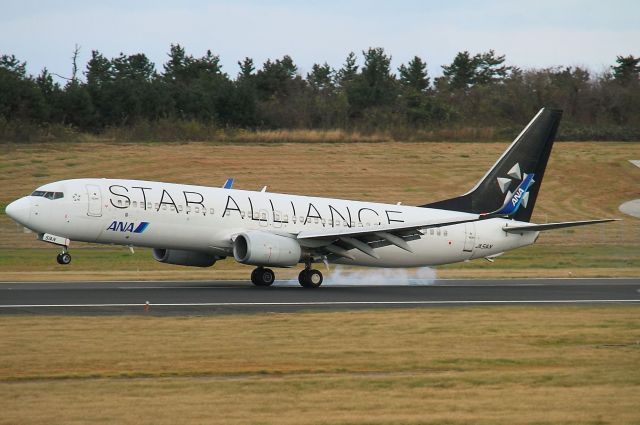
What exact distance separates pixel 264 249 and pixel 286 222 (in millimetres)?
2739

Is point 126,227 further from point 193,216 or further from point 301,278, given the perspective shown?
point 301,278

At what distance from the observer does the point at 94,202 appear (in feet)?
113

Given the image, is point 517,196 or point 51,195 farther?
point 517,196

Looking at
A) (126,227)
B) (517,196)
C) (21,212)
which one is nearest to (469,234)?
(517,196)

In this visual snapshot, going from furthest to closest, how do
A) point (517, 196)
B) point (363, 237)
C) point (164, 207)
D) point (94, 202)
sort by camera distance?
point (517, 196), point (363, 237), point (164, 207), point (94, 202)

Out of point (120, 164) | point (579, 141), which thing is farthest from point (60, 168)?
point (579, 141)

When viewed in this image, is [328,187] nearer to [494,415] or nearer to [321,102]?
[321,102]

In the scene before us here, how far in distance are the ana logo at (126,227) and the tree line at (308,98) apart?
4775 cm

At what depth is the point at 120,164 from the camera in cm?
7212

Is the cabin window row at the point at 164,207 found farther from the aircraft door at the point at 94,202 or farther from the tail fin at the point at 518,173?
the tail fin at the point at 518,173

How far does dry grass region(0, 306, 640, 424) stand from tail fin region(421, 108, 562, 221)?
15.4 meters

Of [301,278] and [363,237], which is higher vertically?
[363,237]

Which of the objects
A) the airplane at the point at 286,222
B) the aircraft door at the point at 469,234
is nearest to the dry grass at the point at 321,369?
the airplane at the point at 286,222

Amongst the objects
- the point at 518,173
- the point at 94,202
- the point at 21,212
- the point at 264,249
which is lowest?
the point at 264,249
